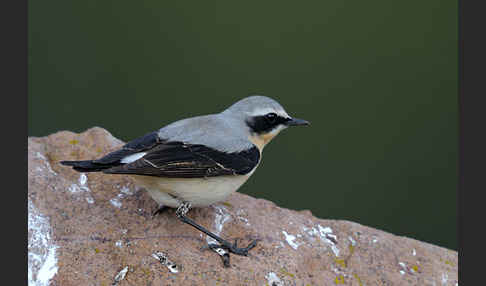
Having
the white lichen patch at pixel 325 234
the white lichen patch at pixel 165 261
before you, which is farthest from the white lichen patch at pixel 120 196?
the white lichen patch at pixel 325 234

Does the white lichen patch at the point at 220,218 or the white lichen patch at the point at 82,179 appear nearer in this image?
the white lichen patch at the point at 220,218

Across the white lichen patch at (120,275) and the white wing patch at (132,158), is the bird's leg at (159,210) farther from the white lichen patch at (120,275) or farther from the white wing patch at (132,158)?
the white lichen patch at (120,275)

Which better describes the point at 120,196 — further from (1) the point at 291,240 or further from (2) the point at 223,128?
(1) the point at 291,240

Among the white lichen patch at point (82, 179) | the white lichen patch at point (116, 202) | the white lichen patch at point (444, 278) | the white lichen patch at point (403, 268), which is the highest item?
the white lichen patch at point (82, 179)

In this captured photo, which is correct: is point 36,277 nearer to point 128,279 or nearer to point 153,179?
point 128,279

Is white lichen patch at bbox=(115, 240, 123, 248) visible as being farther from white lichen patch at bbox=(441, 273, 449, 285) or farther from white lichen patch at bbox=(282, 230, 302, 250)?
white lichen patch at bbox=(441, 273, 449, 285)

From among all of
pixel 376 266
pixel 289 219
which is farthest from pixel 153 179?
pixel 376 266

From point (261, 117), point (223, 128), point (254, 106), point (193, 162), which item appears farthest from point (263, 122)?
point (193, 162)
